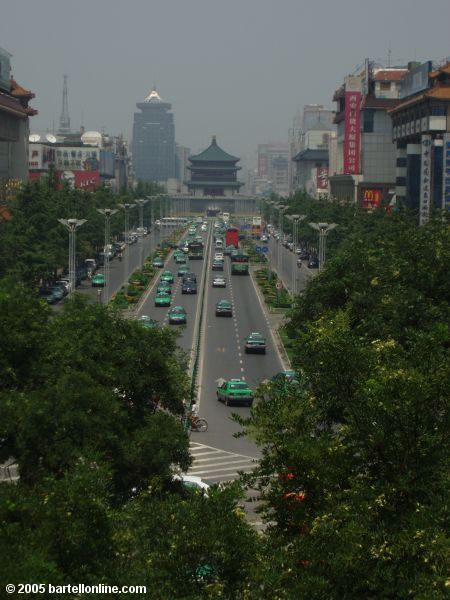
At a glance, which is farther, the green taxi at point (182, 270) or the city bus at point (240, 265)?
the city bus at point (240, 265)

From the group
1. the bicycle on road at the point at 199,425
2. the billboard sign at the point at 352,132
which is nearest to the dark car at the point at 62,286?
the bicycle on road at the point at 199,425

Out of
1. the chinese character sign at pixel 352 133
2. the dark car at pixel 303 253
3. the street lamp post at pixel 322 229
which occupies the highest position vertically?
the chinese character sign at pixel 352 133

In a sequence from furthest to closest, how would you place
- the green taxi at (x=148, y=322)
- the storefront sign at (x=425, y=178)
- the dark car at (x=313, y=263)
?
the dark car at (x=313, y=263), the storefront sign at (x=425, y=178), the green taxi at (x=148, y=322)

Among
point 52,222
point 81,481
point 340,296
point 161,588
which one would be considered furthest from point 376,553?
point 52,222

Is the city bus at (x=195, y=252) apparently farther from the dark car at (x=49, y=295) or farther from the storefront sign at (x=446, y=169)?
the dark car at (x=49, y=295)

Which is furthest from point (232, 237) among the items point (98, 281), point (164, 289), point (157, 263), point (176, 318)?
point (176, 318)

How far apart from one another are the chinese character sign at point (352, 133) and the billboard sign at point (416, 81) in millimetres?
17638

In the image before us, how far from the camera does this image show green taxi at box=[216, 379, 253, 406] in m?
56.0

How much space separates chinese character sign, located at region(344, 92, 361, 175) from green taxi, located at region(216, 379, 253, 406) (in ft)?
408

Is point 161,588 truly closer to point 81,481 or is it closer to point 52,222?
point 81,481

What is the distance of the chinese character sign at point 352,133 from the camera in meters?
177

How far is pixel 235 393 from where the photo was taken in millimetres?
55906

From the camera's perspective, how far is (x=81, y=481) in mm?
19281

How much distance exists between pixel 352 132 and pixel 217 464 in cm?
14002
